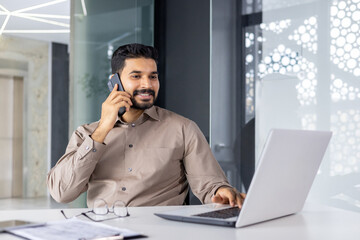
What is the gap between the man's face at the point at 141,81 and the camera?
2.35m

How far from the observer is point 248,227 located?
1426 mm

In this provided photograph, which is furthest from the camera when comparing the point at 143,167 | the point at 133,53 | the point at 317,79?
the point at 317,79

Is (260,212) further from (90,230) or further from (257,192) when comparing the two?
(90,230)

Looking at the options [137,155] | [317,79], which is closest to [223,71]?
[317,79]

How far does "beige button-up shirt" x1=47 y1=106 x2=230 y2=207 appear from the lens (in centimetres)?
223

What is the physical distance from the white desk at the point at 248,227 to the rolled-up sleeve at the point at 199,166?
62 centimetres

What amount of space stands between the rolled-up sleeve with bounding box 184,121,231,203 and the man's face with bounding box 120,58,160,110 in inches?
9.7

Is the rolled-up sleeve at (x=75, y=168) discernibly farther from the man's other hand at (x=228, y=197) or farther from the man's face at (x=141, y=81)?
the man's other hand at (x=228, y=197)

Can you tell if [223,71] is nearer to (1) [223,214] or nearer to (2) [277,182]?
(1) [223,214]

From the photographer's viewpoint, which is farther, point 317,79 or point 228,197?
point 317,79

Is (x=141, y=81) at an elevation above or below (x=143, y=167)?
above

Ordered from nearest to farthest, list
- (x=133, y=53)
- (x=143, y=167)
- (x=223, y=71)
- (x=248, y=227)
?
1. (x=248, y=227)
2. (x=143, y=167)
3. (x=133, y=53)
4. (x=223, y=71)

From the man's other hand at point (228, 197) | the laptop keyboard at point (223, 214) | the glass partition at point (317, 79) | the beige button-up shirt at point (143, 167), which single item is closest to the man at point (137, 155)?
the beige button-up shirt at point (143, 167)

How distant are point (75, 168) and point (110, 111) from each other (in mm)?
297
